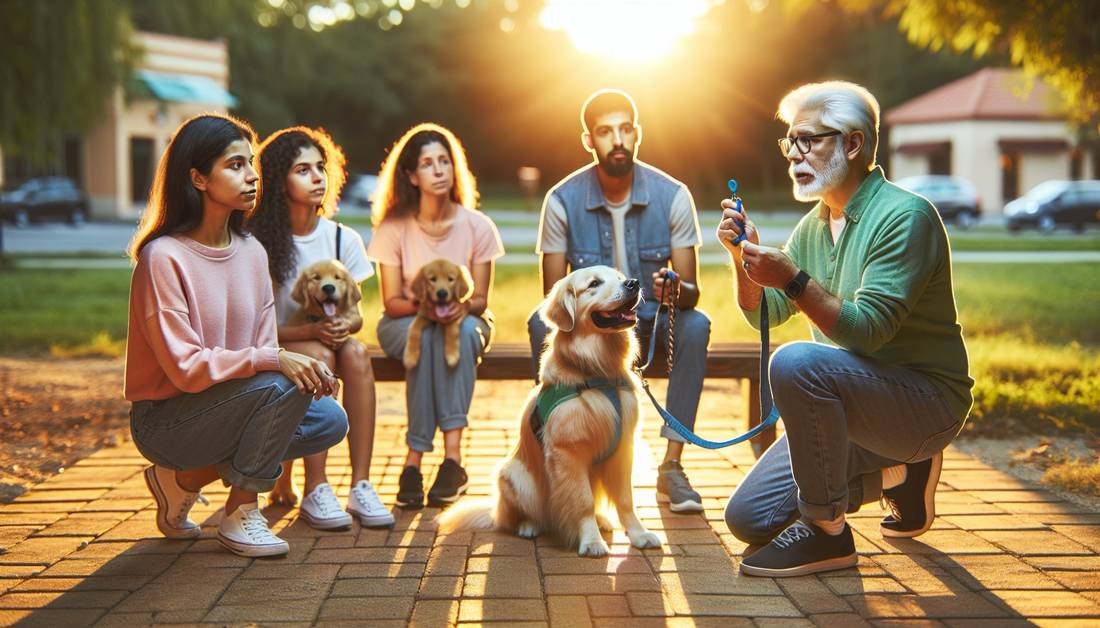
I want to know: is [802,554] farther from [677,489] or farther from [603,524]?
[677,489]

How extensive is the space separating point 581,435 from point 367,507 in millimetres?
964

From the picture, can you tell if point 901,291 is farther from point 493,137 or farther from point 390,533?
point 493,137

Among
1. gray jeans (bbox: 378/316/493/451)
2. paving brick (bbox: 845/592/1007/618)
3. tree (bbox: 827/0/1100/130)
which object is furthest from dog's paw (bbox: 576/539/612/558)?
tree (bbox: 827/0/1100/130)

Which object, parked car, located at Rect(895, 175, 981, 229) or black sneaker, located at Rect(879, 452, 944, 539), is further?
parked car, located at Rect(895, 175, 981, 229)

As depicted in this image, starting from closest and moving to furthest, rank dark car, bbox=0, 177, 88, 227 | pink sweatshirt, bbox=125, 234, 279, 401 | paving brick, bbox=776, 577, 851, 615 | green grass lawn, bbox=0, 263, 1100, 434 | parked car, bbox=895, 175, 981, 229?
paving brick, bbox=776, 577, 851, 615
pink sweatshirt, bbox=125, 234, 279, 401
green grass lawn, bbox=0, 263, 1100, 434
dark car, bbox=0, 177, 88, 227
parked car, bbox=895, 175, 981, 229

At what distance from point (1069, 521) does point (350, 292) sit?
2.94 meters

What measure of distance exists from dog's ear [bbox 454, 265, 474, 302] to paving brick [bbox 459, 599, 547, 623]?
1.86 metres

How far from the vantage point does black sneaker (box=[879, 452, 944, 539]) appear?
3.99 meters

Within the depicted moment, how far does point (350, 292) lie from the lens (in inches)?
183

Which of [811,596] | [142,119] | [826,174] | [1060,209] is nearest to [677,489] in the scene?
[811,596]

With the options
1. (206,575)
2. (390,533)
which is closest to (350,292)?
(390,533)

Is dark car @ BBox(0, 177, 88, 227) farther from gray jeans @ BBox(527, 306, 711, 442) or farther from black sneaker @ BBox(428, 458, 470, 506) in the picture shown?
gray jeans @ BBox(527, 306, 711, 442)

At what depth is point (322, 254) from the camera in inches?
191

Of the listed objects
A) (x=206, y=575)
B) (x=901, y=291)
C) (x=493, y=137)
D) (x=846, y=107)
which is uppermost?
A: (x=493, y=137)
